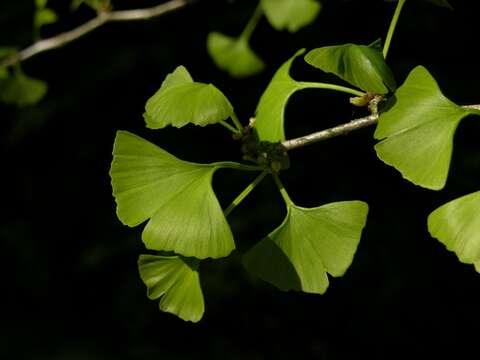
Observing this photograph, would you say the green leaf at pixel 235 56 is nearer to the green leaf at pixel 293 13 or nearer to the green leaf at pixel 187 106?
the green leaf at pixel 293 13

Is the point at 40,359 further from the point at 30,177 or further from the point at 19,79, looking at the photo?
the point at 19,79

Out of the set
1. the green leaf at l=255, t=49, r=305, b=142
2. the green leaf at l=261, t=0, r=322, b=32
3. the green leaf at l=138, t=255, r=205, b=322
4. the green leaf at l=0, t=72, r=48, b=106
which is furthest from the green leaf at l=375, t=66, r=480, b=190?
the green leaf at l=0, t=72, r=48, b=106

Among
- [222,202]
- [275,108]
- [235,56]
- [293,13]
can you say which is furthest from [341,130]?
[222,202]

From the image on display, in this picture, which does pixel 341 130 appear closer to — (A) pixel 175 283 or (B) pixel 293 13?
(A) pixel 175 283

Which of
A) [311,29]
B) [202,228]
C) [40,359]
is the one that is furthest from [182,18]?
[202,228]

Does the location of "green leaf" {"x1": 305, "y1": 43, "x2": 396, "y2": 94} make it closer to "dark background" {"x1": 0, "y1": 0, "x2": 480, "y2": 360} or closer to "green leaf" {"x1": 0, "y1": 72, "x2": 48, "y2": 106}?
"green leaf" {"x1": 0, "y1": 72, "x2": 48, "y2": 106}

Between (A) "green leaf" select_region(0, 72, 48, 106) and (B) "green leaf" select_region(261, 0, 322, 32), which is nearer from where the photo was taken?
(B) "green leaf" select_region(261, 0, 322, 32)
